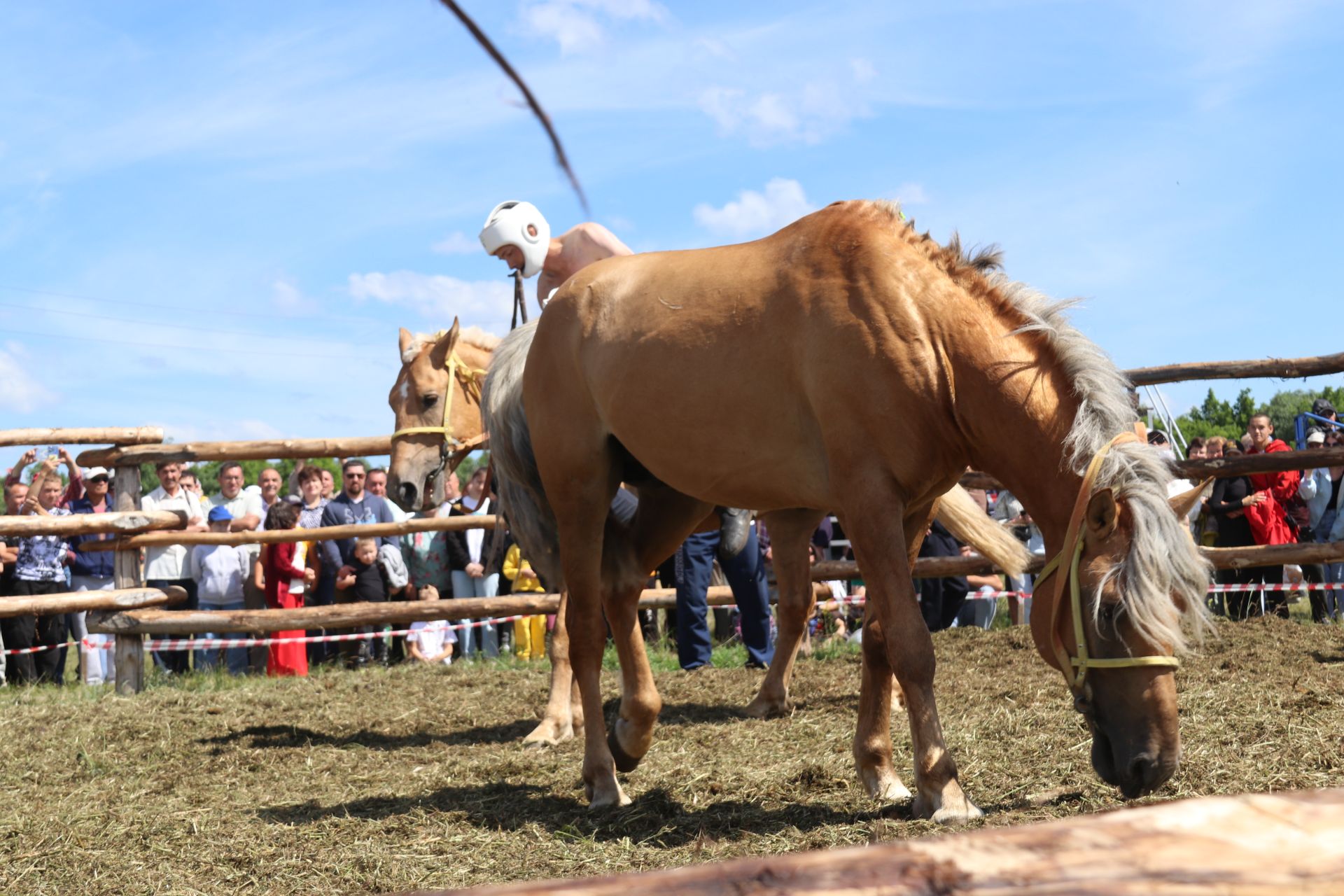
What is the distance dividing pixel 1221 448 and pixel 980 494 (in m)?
3.19

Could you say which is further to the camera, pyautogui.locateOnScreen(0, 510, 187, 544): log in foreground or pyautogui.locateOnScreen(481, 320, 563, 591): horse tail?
pyautogui.locateOnScreen(0, 510, 187, 544): log in foreground

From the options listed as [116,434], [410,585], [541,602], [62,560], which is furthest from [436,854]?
[62,560]

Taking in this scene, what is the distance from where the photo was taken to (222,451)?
8.76 meters

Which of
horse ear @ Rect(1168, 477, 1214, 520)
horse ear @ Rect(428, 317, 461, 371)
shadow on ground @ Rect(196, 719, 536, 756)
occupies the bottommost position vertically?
shadow on ground @ Rect(196, 719, 536, 756)

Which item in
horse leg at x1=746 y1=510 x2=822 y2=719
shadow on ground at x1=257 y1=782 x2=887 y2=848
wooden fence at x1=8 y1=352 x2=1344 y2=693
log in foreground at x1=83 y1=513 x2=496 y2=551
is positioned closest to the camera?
shadow on ground at x1=257 y1=782 x2=887 y2=848

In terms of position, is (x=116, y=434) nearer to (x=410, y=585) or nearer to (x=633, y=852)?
(x=410, y=585)

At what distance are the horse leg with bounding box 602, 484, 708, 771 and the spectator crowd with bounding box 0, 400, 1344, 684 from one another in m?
4.30

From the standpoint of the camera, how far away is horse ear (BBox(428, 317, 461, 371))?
7.03 m

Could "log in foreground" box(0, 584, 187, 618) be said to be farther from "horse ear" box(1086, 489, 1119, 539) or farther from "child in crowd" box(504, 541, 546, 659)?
"horse ear" box(1086, 489, 1119, 539)

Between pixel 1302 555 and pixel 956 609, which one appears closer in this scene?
pixel 1302 555

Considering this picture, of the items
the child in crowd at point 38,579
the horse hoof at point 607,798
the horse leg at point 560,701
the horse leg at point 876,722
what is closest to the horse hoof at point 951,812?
the horse leg at point 876,722

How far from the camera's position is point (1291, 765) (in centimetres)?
405

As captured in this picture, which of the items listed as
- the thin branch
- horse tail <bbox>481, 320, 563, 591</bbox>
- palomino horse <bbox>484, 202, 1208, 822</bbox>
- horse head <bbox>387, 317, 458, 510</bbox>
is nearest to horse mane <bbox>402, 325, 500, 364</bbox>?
horse head <bbox>387, 317, 458, 510</bbox>

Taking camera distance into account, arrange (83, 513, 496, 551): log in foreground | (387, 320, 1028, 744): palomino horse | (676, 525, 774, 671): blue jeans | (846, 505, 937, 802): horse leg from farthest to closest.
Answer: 1. (83, 513, 496, 551): log in foreground
2. (676, 525, 774, 671): blue jeans
3. (387, 320, 1028, 744): palomino horse
4. (846, 505, 937, 802): horse leg
